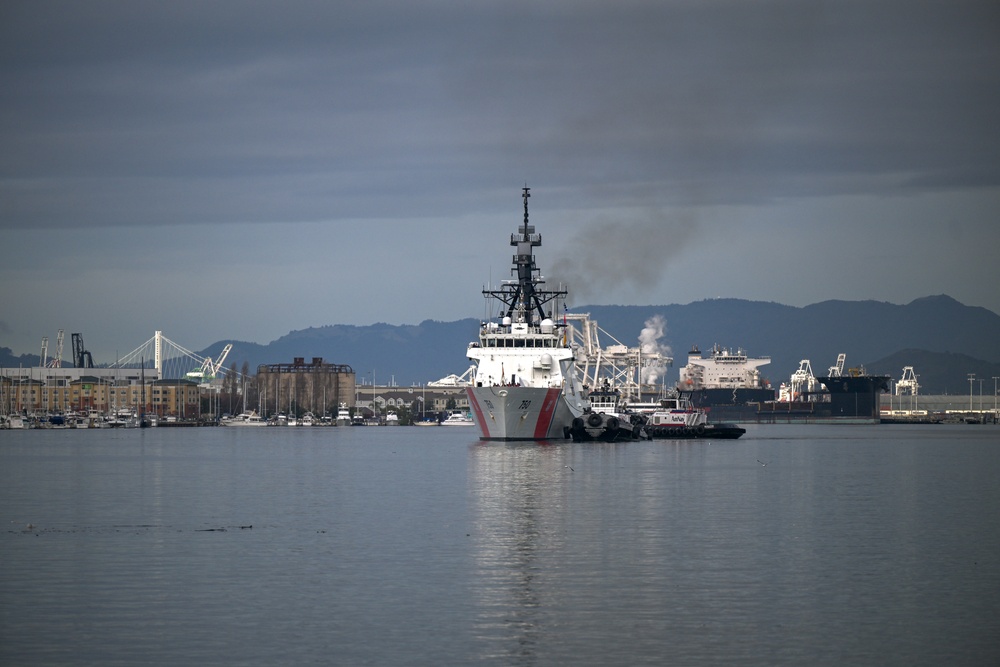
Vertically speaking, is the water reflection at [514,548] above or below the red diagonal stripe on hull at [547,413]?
below

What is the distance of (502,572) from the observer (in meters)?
32.3

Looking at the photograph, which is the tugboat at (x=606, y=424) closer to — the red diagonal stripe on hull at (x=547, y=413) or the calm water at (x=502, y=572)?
the red diagonal stripe on hull at (x=547, y=413)

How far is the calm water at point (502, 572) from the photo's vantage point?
2403cm

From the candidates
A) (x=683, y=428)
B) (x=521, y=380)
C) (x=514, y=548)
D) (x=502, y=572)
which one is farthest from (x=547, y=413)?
(x=502, y=572)

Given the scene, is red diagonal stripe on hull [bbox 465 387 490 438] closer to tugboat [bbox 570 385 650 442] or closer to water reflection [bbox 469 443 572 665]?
tugboat [bbox 570 385 650 442]

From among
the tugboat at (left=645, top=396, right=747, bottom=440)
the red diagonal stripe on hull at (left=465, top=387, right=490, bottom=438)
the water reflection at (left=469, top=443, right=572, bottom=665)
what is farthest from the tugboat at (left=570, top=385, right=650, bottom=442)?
the water reflection at (left=469, top=443, right=572, bottom=665)

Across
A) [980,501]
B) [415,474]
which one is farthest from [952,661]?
[415,474]

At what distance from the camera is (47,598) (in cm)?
2903

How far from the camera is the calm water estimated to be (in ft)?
78.8

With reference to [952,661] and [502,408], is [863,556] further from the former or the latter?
[502,408]

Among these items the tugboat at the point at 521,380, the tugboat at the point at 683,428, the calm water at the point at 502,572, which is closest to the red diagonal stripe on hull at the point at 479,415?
the tugboat at the point at 521,380

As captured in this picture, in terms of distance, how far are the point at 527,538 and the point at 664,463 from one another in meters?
42.5

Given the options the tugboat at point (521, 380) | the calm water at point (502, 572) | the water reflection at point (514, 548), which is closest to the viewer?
the calm water at point (502, 572)

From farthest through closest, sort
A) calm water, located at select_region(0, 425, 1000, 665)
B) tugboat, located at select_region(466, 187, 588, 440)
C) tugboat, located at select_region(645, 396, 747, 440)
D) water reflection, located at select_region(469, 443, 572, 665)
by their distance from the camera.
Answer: tugboat, located at select_region(645, 396, 747, 440) → tugboat, located at select_region(466, 187, 588, 440) → water reflection, located at select_region(469, 443, 572, 665) → calm water, located at select_region(0, 425, 1000, 665)
